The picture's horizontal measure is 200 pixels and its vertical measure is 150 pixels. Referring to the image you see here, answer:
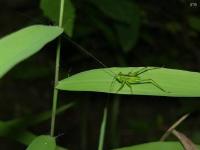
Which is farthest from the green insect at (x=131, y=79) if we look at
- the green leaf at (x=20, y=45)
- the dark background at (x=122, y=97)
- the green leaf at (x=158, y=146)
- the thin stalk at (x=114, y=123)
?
the dark background at (x=122, y=97)

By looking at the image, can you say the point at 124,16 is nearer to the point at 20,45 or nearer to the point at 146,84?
the point at 146,84

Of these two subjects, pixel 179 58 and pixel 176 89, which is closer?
pixel 176 89

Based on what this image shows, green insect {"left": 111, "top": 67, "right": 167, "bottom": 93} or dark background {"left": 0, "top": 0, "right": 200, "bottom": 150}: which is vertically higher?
green insect {"left": 111, "top": 67, "right": 167, "bottom": 93}

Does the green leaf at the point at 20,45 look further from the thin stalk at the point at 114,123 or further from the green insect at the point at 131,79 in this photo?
the thin stalk at the point at 114,123

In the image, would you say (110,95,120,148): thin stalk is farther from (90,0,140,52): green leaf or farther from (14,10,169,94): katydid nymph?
(14,10,169,94): katydid nymph

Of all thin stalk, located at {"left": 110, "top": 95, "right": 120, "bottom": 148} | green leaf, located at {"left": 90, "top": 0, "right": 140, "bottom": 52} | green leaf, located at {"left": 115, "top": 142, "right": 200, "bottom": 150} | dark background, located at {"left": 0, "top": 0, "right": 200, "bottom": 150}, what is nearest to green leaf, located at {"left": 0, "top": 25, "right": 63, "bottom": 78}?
green leaf, located at {"left": 115, "top": 142, "right": 200, "bottom": 150}

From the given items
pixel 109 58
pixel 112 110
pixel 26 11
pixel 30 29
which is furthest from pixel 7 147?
pixel 30 29

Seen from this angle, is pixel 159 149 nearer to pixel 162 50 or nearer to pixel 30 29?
pixel 30 29
